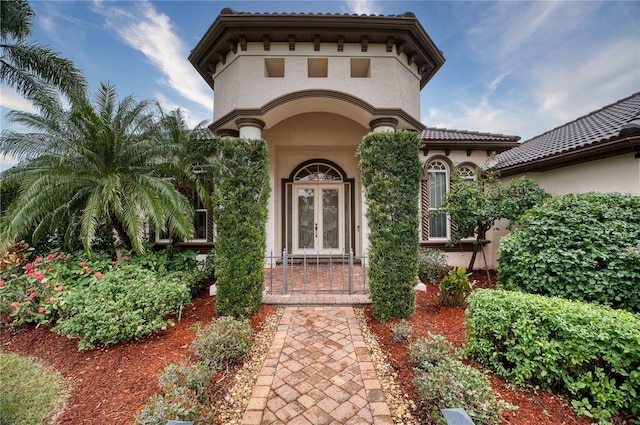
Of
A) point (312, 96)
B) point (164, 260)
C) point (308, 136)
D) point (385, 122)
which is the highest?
point (312, 96)

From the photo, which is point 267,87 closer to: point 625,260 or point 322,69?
point 322,69

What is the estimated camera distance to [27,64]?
7.63 m

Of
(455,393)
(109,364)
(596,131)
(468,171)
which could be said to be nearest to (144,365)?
(109,364)

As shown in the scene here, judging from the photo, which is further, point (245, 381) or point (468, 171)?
point (468, 171)

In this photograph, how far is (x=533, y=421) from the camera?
2.44 m

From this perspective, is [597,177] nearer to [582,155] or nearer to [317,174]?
[582,155]

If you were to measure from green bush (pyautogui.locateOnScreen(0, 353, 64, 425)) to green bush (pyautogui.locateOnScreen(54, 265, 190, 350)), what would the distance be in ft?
1.54

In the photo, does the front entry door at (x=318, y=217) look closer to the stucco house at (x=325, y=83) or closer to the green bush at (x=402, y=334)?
the stucco house at (x=325, y=83)

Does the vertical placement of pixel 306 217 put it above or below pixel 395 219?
above

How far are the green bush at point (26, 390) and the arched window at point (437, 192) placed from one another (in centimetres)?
937

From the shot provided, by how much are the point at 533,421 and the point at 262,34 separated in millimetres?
8702

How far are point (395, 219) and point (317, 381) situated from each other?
2.92 metres

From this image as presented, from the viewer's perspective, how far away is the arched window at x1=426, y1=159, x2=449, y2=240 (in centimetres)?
892

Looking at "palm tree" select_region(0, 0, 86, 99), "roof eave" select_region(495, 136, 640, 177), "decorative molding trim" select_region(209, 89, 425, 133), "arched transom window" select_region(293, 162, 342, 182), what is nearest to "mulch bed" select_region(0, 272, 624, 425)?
"roof eave" select_region(495, 136, 640, 177)
